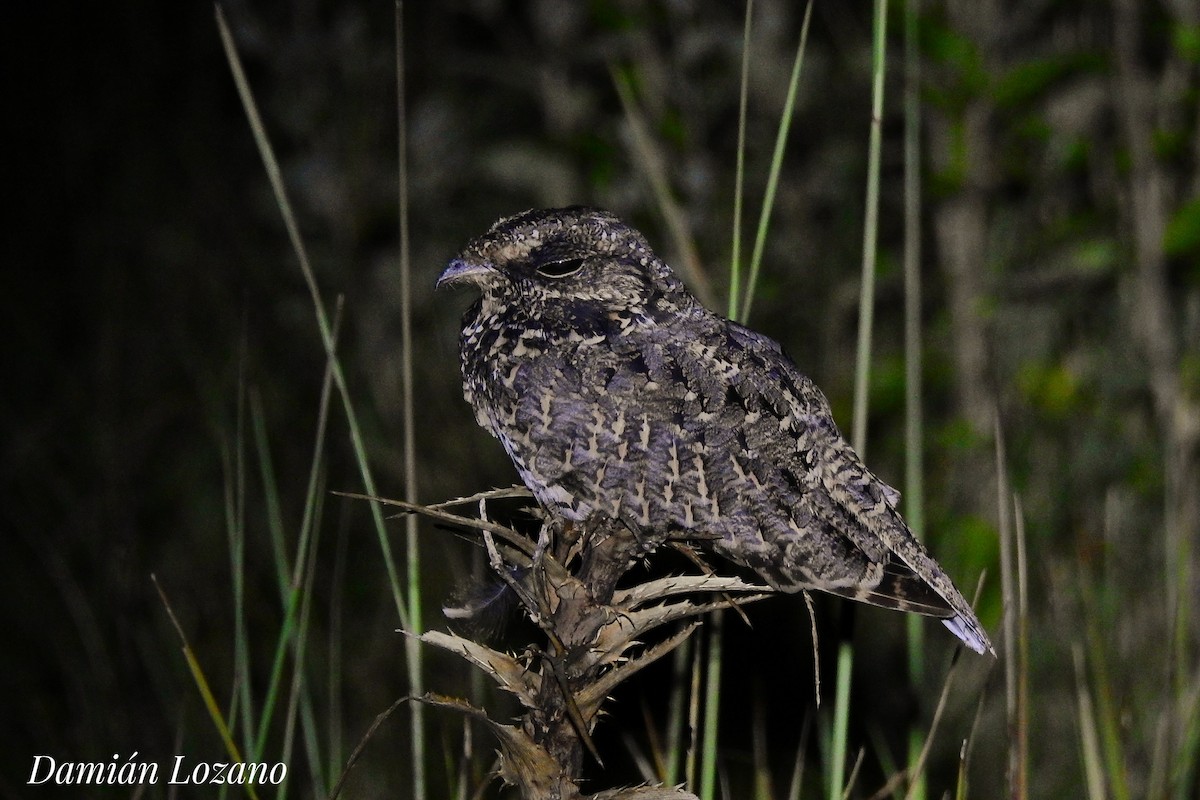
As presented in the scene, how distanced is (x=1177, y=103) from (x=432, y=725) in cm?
247

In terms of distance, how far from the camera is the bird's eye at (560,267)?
1.41 m

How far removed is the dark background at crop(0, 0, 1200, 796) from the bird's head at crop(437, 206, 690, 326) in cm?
96

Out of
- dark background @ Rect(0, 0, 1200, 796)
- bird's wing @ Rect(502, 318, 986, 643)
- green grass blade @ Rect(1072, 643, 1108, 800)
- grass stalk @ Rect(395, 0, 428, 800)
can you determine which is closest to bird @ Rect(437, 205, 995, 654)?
bird's wing @ Rect(502, 318, 986, 643)

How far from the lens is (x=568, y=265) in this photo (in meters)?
1.45

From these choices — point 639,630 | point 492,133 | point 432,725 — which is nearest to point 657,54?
point 492,133

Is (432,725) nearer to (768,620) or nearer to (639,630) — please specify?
(768,620)

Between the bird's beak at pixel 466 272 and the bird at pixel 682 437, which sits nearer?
the bird at pixel 682 437

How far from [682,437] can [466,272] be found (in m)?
0.36

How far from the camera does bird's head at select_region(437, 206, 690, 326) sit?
1.39 meters

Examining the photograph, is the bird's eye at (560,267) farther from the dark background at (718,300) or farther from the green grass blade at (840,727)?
the dark background at (718,300)

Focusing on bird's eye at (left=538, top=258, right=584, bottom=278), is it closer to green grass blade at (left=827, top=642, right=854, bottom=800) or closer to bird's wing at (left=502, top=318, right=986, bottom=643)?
bird's wing at (left=502, top=318, right=986, bottom=643)

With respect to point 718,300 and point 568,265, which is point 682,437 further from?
point 718,300

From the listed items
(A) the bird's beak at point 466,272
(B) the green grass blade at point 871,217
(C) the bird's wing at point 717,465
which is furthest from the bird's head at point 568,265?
(B) the green grass blade at point 871,217

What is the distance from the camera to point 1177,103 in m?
2.91
